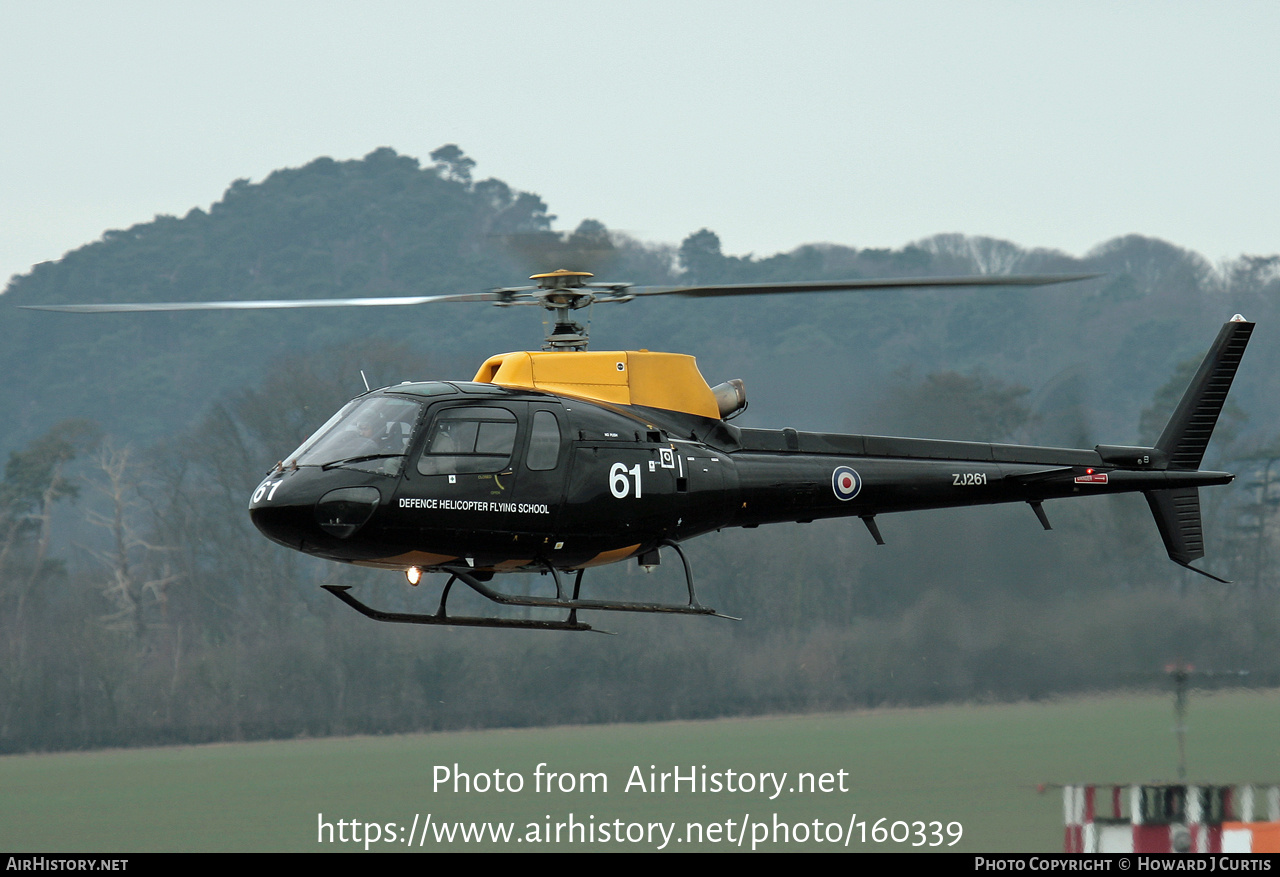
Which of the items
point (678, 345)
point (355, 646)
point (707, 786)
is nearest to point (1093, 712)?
point (707, 786)

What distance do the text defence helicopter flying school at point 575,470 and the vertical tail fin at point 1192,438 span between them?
652 millimetres

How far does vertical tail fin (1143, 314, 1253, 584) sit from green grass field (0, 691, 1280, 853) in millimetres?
8768

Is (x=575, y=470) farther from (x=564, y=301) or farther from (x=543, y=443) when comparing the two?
(x=564, y=301)

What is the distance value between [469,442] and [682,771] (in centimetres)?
1720

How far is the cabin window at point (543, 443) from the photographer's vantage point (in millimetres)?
10922

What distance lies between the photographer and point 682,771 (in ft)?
88.4

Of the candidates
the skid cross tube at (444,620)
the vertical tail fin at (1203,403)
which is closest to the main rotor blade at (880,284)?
the skid cross tube at (444,620)

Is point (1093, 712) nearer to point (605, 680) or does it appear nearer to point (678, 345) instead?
point (605, 680)

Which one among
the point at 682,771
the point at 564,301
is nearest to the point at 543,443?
the point at 564,301

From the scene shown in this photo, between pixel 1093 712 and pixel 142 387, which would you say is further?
pixel 142 387

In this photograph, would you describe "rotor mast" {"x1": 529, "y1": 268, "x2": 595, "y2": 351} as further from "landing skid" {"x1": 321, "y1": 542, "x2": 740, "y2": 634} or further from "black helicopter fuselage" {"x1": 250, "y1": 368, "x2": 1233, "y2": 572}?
"landing skid" {"x1": 321, "y1": 542, "x2": 740, "y2": 634}

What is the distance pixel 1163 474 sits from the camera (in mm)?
13805
